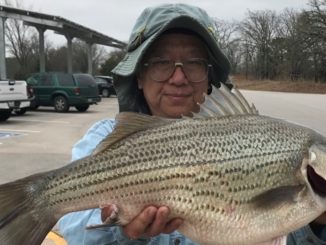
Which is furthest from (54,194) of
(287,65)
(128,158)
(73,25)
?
(287,65)

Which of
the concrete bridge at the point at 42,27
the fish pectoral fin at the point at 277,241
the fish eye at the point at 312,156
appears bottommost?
the fish pectoral fin at the point at 277,241

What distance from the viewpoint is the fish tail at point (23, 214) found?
231cm

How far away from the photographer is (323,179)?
7.68ft

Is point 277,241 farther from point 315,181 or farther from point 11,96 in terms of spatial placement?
point 11,96

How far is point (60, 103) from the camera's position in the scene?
28000mm

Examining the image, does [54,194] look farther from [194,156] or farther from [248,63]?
[248,63]

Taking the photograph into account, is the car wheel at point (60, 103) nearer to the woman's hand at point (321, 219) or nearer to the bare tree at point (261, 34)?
the woman's hand at point (321, 219)

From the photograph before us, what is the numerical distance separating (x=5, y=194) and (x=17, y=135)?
15.7 metres

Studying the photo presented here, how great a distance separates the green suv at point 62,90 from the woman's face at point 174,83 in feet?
79.9

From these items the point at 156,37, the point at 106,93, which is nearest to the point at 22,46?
the point at 106,93

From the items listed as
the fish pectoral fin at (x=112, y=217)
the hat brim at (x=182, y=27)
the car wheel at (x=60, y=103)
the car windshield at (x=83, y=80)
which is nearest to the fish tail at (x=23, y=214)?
the fish pectoral fin at (x=112, y=217)

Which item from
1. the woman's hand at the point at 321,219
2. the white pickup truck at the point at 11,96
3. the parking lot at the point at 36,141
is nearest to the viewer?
the woman's hand at the point at 321,219

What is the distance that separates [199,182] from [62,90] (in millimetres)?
25793

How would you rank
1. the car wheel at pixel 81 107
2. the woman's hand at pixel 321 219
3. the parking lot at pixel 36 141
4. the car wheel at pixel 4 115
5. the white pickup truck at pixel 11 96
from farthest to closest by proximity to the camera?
the car wheel at pixel 81 107 → the car wheel at pixel 4 115 → the white pickup truck at pixel 11 96 → the parking lot at pixel 36 141 → the woman's hand at pixel 321 219
